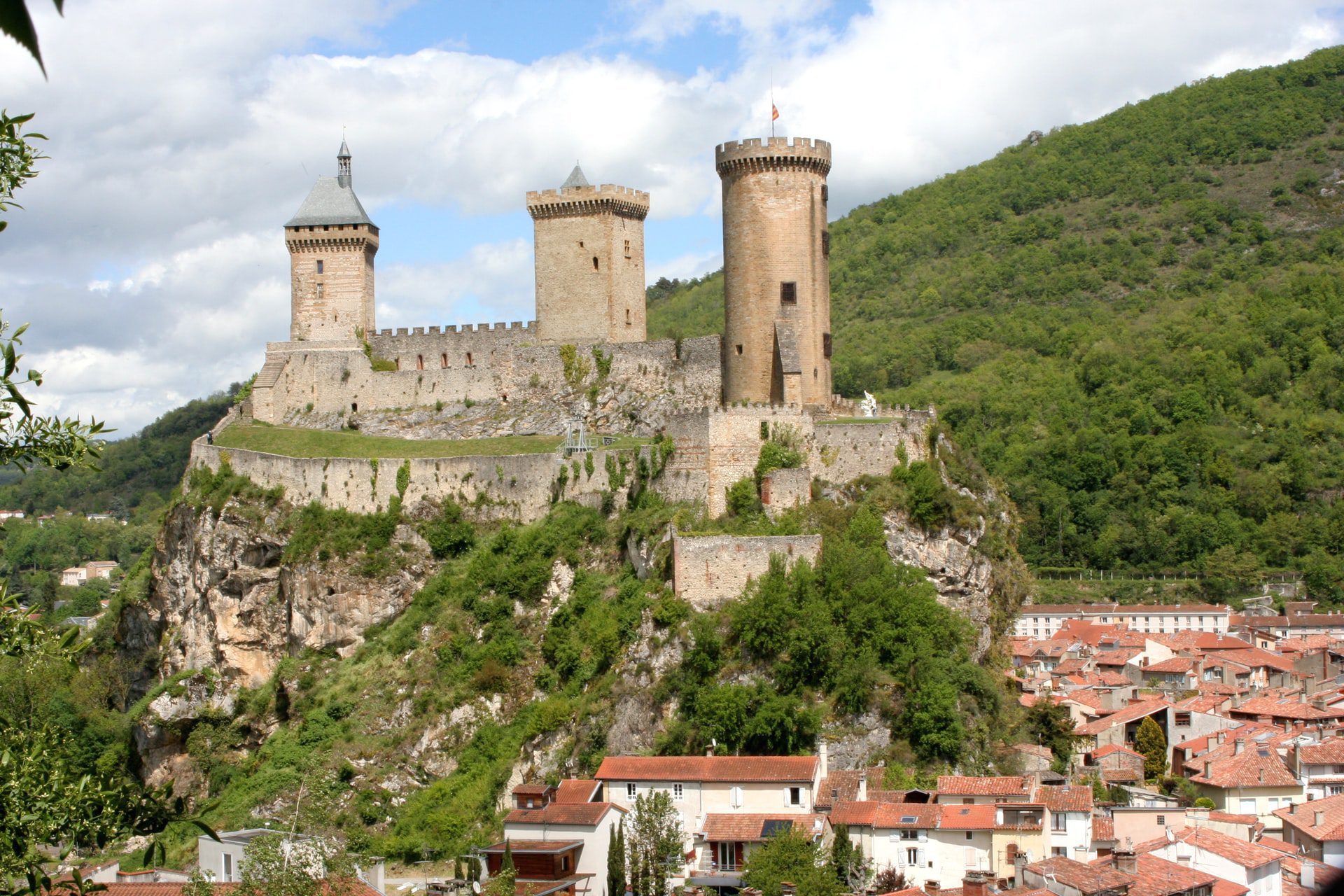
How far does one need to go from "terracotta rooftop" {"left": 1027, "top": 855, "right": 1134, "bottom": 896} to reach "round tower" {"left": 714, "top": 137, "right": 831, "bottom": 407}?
17.0 metres

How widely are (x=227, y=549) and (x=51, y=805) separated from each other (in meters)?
41.6

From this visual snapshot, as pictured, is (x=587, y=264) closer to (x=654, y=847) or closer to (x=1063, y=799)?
(x=654, y=847)

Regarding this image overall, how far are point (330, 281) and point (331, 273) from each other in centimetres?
35

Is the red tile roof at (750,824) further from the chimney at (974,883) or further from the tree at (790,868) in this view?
the chimney at (974,883)

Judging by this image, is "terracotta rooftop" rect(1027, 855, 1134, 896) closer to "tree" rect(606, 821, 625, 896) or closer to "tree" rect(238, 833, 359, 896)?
"tree" rect(606, 821, 625, 896)

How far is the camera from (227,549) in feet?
168

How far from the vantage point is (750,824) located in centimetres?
3653

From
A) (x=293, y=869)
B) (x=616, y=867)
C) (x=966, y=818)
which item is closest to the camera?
(x=293, y=869)

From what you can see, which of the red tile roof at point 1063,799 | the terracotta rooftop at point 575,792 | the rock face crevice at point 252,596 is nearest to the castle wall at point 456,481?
the rock face crevice at point 252,596

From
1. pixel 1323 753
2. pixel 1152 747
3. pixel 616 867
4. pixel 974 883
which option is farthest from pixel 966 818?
pixel 1152 747

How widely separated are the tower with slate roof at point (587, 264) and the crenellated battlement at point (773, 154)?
7913 millimetres

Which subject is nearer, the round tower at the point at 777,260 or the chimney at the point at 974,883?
the chimney at the point at 974,883

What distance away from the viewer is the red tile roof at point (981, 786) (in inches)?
1454

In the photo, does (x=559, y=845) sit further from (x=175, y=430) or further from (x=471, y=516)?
(x=175, y=430)
